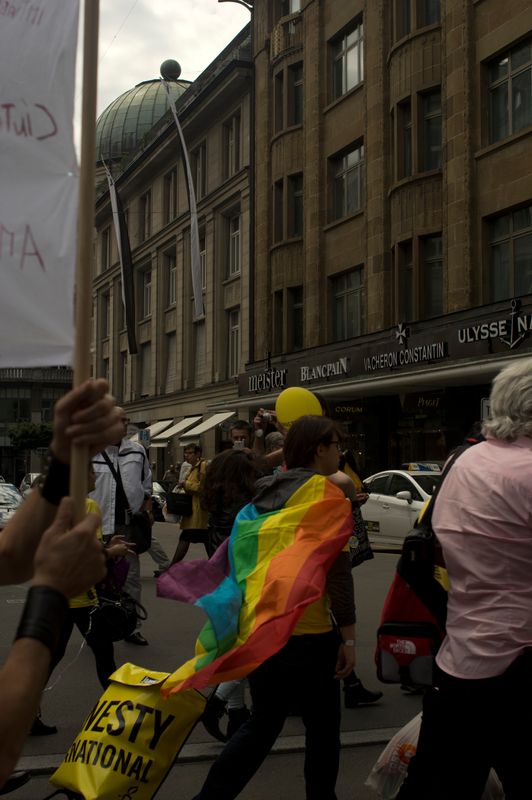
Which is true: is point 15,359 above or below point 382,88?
below

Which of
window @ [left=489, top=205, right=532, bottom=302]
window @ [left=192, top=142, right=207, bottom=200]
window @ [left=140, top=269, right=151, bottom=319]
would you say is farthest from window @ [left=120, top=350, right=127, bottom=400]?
window @ [left=489, top=205, right=532, bottom=302]

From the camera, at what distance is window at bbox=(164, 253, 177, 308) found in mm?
40406

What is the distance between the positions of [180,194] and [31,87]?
38157 millimetres

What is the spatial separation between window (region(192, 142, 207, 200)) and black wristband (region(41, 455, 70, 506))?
35.5 meters

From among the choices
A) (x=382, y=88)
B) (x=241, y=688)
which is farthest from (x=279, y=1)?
(x=241, y=688)

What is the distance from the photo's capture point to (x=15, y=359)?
2.24m

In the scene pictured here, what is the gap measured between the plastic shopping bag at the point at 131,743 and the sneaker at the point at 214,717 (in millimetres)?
1494

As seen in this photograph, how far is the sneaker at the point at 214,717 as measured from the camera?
521 cm

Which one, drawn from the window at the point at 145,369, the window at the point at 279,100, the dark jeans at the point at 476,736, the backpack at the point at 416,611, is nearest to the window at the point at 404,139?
the window at the point at 279,100

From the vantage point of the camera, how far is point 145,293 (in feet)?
144

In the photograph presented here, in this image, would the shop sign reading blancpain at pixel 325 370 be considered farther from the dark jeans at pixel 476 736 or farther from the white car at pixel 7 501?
the dark jeans at pixel 476 736

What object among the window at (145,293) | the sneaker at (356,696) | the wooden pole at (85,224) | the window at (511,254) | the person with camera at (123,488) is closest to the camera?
the wooden pole at (85,224)

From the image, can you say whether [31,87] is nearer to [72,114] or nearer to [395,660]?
[72,114]

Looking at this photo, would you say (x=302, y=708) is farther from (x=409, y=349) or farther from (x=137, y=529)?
(x=409, y=349)
